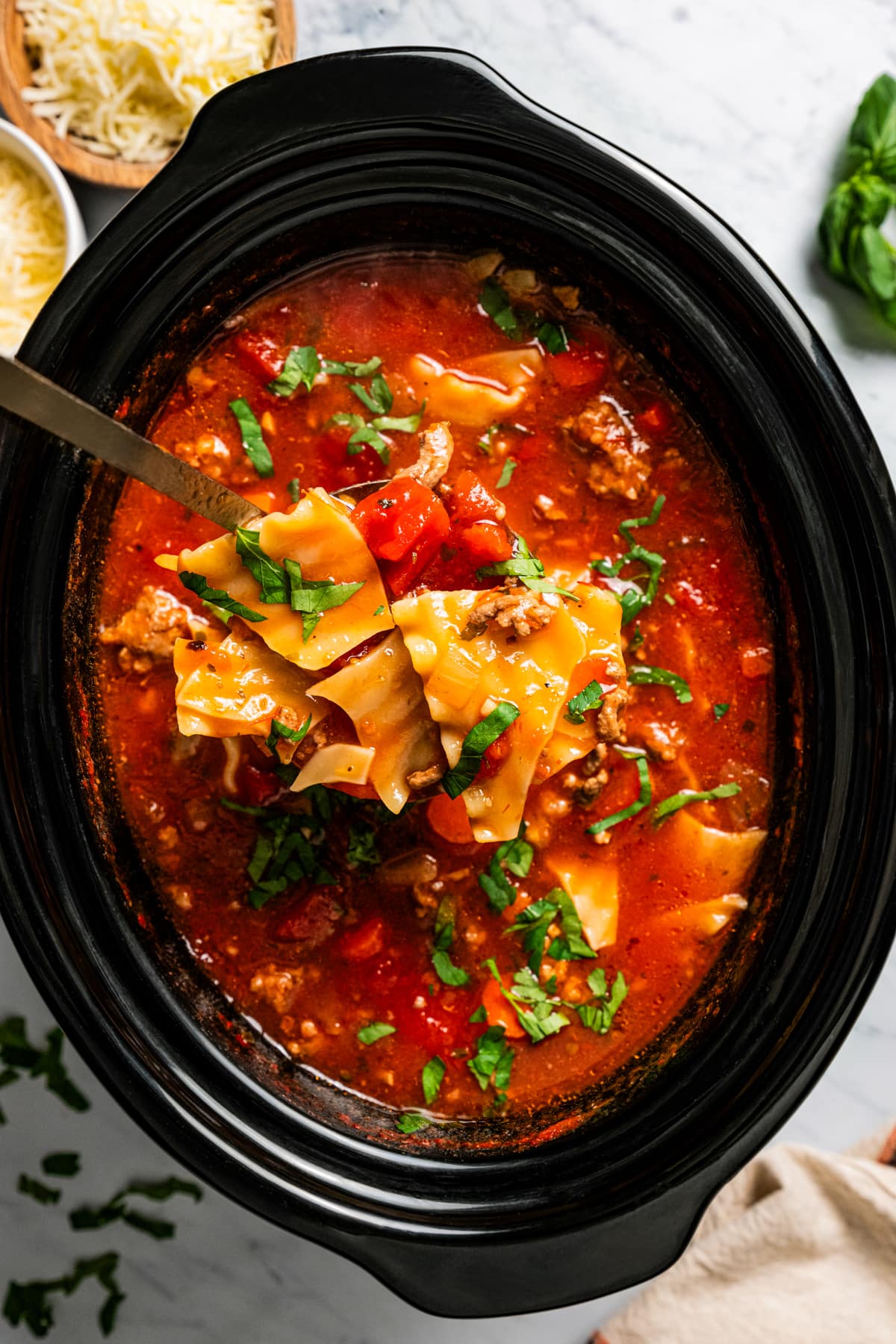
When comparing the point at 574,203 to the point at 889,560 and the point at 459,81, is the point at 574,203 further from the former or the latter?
the point at 889,560

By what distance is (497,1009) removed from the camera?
3.48m

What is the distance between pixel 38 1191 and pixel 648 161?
4.10 m

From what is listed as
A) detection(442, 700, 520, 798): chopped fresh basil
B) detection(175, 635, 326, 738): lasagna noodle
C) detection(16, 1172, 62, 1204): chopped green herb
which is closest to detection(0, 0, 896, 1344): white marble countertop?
detection(16, 1172, 62, 1204): chopped green herb

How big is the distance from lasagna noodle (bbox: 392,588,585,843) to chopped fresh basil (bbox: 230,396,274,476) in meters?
0.74

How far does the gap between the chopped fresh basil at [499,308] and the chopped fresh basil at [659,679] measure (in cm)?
109

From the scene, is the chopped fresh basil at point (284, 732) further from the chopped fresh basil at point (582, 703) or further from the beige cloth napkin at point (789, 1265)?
the beige cloth napkin at point (789, 1265)

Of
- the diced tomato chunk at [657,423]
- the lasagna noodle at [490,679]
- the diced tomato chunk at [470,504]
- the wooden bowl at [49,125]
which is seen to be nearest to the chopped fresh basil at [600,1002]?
the lasagna noodle at [490,679]

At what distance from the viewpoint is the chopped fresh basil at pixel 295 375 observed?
3.43m

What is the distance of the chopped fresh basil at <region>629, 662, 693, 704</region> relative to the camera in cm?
346

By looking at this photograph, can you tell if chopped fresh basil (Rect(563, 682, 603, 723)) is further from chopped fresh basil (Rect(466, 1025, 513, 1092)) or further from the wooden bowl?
the wooden bowl

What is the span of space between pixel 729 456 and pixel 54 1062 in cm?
300

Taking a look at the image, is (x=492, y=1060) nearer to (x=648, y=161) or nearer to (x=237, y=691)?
(x=237, y=691)

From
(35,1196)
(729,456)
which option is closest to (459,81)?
(729,456)

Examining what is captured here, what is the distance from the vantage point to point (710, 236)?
310cm
